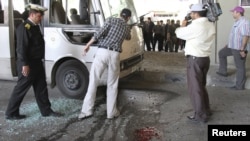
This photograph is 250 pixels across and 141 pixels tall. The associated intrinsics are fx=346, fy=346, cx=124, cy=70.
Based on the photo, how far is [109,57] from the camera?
545cm

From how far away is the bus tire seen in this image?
6609mm

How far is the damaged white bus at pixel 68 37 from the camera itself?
646cm

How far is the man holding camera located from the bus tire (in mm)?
2141

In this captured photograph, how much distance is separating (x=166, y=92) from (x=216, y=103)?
1207 mm

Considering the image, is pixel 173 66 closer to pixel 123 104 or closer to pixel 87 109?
pixel 123 104

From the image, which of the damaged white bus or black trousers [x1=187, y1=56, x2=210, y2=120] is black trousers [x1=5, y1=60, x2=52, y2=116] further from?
black trousers [x1=187, y1=56, x2=210, y2=120]

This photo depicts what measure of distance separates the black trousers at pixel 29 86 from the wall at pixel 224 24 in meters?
5.47

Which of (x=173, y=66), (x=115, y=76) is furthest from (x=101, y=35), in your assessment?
(x=173, y=66)

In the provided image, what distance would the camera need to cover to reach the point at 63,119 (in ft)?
18.2

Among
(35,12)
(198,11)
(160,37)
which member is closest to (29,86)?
(35,12)

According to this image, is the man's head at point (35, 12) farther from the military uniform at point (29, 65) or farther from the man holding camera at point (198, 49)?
the man holding camera at point (198, 49)

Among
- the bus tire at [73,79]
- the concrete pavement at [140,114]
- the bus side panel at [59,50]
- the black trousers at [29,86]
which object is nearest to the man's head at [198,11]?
the concrete pavement at [140,114]

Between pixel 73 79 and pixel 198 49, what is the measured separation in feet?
8.58

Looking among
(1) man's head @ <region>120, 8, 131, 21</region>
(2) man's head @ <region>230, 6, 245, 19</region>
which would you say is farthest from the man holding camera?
(2) man's head @ <region>230, 6, 245, 19</region>
